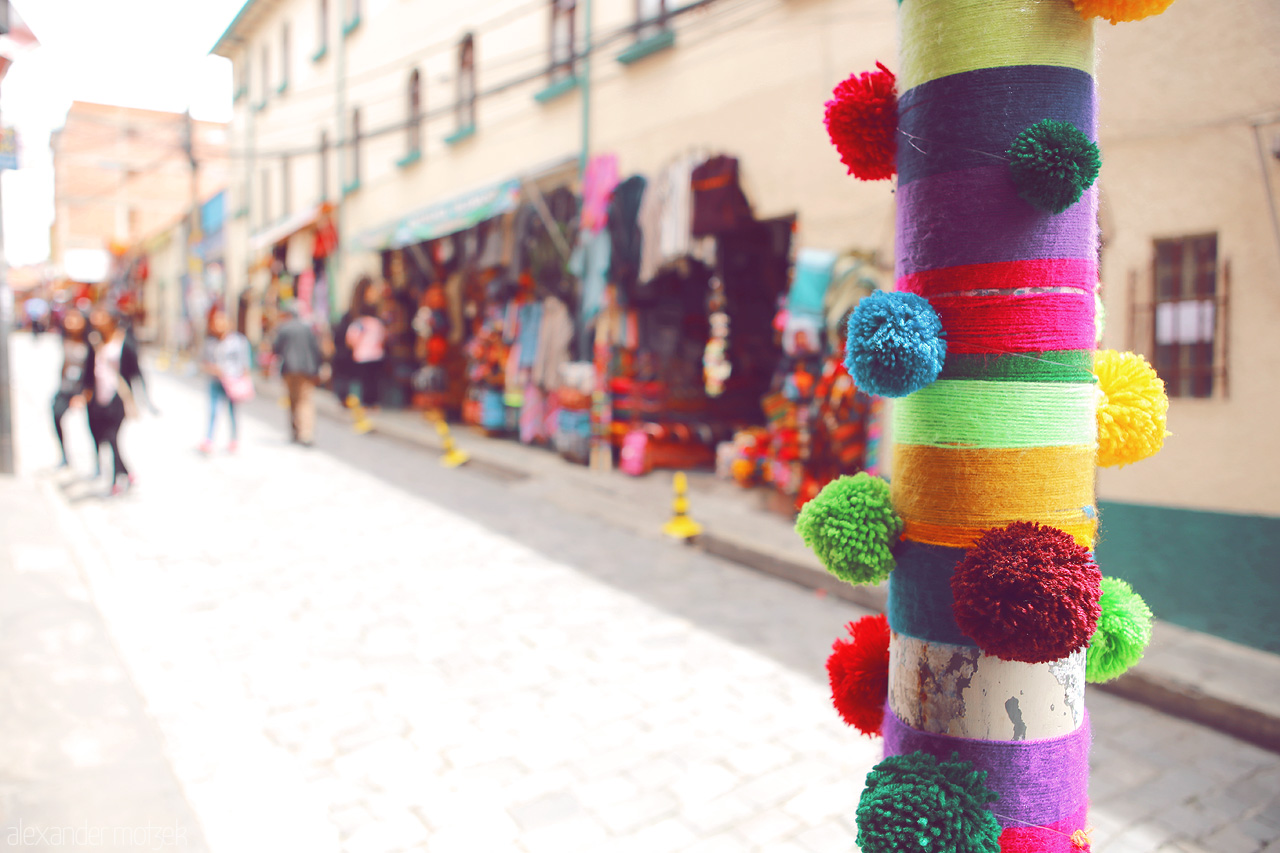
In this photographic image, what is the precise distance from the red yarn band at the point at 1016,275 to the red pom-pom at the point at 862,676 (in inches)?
26.5

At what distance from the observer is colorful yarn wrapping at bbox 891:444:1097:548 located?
4.51ft

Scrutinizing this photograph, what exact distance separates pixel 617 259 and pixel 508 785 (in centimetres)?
721

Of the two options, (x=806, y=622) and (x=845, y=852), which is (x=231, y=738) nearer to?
(x=845, y=852)

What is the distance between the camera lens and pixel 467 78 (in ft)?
46.4

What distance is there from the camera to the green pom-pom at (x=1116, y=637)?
1521 millimetres

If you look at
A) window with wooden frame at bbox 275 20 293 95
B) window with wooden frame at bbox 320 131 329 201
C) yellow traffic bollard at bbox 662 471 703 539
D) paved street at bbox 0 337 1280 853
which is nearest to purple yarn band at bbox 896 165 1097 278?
Result: paved street at bbox 0 337 1280 853

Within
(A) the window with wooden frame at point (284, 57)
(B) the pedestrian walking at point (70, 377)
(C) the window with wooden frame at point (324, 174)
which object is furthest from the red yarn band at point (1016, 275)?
(A) the window with wooden frame at point (284, 57)

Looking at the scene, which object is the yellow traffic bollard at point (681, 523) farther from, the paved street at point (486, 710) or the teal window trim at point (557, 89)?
the teal window trim at point (557, 89)

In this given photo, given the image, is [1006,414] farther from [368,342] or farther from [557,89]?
[368,342]

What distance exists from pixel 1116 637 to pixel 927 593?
366 mm

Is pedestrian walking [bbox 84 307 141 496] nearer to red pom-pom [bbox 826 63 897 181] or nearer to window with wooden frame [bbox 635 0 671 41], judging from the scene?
window with wooden frame [bbox 635 0 671 41]

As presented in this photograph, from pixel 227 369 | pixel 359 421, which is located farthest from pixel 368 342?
pixel 227 369

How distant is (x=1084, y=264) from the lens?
139 centimetres

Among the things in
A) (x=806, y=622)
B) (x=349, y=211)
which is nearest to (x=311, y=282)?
(x=349, y=211)
